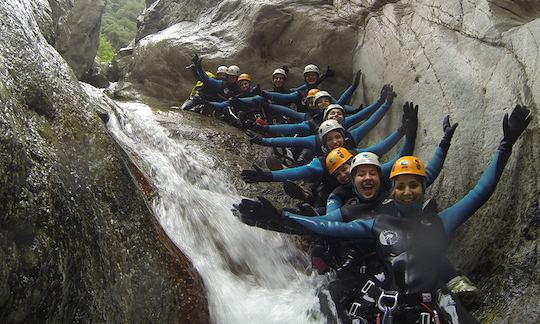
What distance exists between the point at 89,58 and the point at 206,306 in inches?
614

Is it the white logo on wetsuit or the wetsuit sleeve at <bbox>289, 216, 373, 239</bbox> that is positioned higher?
the white logo on wetsuit

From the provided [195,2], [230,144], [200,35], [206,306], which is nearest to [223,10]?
[200,35]

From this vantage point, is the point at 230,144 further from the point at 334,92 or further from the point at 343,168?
the point at 343,168

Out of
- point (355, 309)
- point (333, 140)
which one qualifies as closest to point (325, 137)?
point (333, 140)

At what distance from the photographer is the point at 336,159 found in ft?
20.8

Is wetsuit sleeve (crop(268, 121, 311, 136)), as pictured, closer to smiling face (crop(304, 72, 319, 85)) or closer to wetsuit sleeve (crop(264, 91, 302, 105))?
wetsuit sleeve (crop(264, 91, 302, 105))

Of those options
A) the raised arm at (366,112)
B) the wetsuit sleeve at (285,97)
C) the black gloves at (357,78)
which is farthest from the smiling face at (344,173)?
the wetsuit sleeve at (285,97)

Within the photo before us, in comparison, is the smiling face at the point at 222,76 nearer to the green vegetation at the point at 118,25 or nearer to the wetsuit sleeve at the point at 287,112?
the wetsuit sleeve at the point at 287,112

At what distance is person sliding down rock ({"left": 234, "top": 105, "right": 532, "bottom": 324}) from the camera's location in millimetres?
4090

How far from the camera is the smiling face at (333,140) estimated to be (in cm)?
709

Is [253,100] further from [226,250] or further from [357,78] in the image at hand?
[226,250]

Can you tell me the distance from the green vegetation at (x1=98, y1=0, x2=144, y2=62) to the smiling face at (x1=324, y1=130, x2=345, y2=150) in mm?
24555

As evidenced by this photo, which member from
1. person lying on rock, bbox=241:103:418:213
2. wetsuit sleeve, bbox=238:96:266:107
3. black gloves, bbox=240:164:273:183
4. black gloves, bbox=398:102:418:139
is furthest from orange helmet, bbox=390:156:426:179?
wetsuit sleeve, bbox=238:96:266:107

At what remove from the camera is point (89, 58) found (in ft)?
58.4
